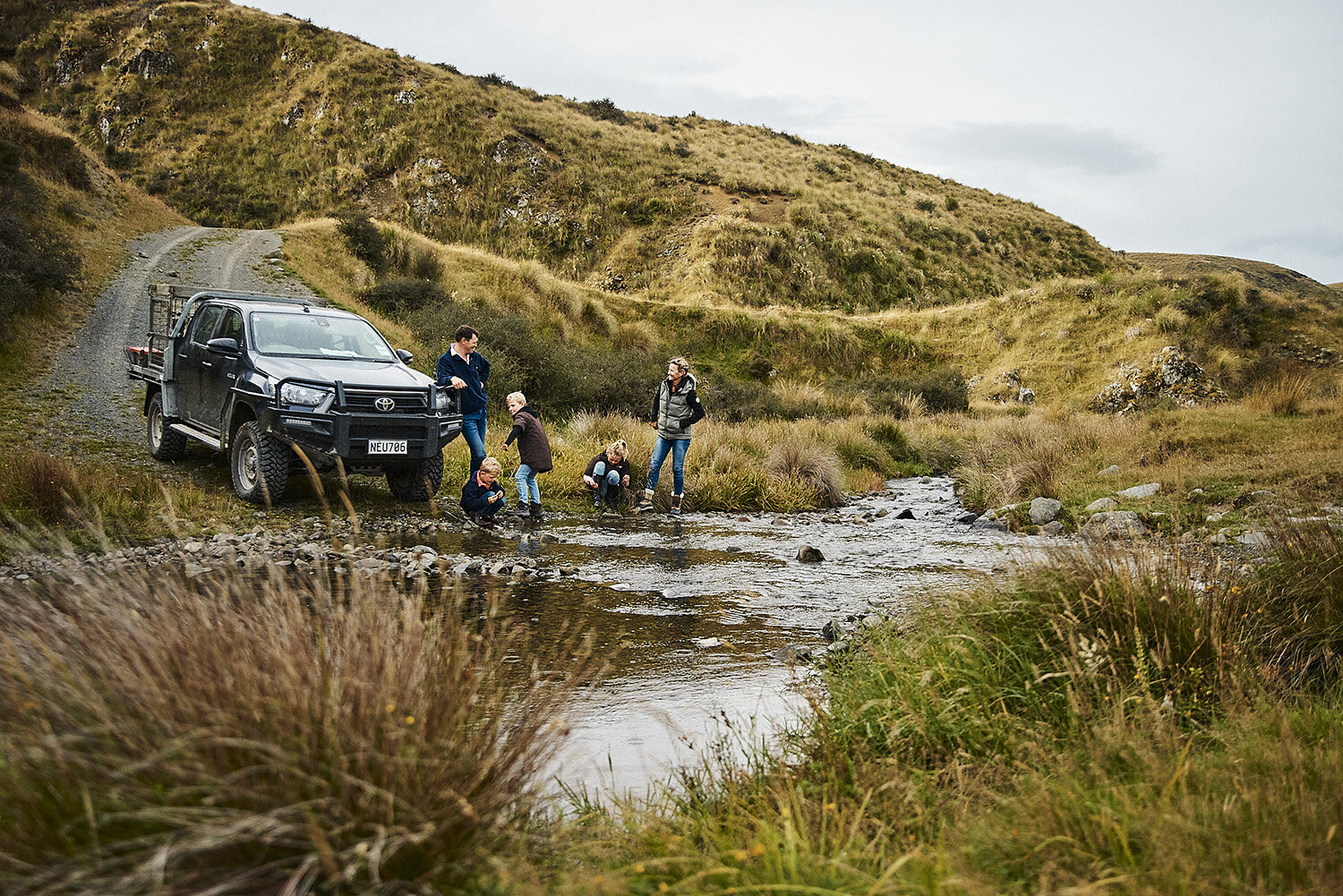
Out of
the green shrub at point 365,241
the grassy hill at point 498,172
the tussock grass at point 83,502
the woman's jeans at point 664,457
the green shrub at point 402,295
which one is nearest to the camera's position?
the tussock grass at point 83,502

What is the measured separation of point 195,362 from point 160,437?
152 cm

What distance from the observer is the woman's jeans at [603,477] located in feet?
40.8

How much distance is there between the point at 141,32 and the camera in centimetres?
6072

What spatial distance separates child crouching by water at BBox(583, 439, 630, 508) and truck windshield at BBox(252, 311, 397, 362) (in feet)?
11.4

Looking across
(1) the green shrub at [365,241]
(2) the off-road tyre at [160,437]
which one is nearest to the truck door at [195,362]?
(2) the off-road tyre at [160,437]

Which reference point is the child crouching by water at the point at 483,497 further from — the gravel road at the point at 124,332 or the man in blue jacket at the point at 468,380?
the gravel road at the point at 124,332

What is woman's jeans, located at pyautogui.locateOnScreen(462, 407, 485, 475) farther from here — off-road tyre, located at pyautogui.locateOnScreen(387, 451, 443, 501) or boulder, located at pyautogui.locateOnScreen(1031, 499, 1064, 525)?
boulder, located at pyautogui.locateOnScreen(1031, 499, 1064, 525)

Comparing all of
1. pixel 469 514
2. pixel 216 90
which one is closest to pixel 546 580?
pixel 469 514

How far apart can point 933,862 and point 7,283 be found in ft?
65.2

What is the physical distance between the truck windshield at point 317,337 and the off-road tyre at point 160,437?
213cm

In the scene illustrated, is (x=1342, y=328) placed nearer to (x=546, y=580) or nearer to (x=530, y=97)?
(x=546, y=580)

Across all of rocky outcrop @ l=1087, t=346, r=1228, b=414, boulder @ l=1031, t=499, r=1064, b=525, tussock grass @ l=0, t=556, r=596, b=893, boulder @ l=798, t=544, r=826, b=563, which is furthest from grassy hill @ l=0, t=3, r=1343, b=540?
tussock grass @ l=0, t=556, r=596, b=893

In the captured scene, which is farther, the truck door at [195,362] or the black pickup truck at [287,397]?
the truck door at [195,362]

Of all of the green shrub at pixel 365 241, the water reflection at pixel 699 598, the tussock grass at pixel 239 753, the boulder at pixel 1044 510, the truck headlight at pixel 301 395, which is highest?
the green shrub at pixel 365 241
